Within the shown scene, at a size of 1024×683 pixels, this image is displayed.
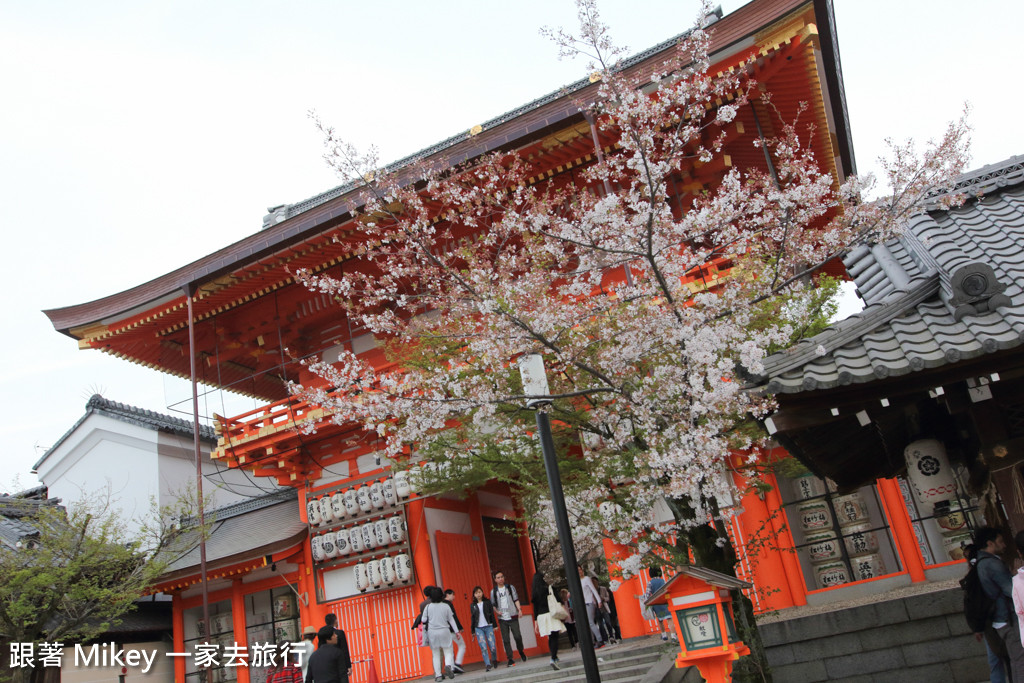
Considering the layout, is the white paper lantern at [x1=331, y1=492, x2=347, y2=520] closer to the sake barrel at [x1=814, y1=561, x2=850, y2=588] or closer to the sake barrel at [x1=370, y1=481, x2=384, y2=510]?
the sake barrel at [x1=370, y1=481, x2=384, y2=510]

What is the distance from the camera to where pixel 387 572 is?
44.0ft

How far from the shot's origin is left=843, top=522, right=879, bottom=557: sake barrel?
37.8ft

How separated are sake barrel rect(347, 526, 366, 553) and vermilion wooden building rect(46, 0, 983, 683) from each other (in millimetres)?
37

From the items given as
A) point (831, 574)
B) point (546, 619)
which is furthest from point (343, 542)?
point (831, 574)

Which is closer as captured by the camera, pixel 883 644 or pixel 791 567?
pixel 883 644

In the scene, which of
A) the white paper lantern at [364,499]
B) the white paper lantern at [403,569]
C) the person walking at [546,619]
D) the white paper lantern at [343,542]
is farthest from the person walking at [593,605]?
the white paper lantern at [343,542]

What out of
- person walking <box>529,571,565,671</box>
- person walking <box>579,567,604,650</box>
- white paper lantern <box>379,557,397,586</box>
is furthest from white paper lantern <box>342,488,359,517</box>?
person walking <box>579,567,604,650</box>

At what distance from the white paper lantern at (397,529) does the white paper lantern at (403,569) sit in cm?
33

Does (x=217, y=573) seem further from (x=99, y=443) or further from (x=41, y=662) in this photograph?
(x=99, y=443)

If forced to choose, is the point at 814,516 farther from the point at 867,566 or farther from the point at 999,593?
the point at 999,593

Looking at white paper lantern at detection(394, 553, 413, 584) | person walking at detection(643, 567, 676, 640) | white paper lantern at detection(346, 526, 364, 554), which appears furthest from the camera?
white paper lantern at detection(346, 526, 364, 554)

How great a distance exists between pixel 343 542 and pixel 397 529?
1244 millimetres

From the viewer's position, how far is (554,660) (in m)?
10.8

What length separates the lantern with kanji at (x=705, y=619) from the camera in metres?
5.79
